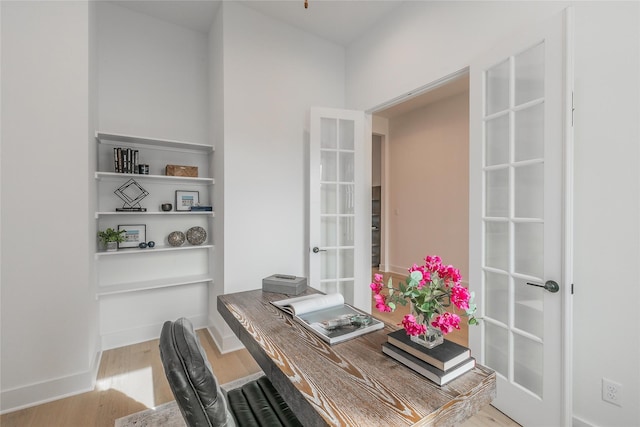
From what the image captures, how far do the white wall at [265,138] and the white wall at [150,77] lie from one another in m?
0.67

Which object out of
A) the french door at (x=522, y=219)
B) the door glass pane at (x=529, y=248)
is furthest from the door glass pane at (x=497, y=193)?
the door glass pane at (x=529, y=248)

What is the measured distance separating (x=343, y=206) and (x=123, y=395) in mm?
2298

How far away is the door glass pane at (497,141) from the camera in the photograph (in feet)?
5.87

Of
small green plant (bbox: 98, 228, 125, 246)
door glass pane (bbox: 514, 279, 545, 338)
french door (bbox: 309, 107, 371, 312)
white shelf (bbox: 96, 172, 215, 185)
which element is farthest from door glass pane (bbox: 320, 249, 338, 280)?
small green plant (bbox: 98, 228, 125, 246)

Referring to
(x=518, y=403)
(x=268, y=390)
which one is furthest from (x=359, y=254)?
(x=268, y=390)

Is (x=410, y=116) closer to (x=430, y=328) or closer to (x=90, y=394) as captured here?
(x=430, y=328)

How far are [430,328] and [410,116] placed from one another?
498 cm

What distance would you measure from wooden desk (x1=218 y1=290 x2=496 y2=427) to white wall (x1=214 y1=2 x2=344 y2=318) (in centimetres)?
155

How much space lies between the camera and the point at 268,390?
1.21 metres

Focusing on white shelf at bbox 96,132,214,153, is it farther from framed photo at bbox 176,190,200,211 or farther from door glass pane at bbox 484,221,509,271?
door glass pane at bbox 484,221,509,271

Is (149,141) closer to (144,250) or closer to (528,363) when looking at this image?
(144,250)

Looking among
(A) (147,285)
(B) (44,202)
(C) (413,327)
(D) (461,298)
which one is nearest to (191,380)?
(C) (413,327)

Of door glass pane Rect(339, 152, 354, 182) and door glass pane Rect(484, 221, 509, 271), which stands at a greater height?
door glass pane Rect(339, 152, 354, 182)

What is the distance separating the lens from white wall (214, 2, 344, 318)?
2623mm
